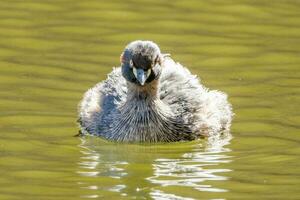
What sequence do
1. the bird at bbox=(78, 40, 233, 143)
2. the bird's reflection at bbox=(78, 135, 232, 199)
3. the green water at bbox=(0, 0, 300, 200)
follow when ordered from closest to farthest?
the bird's reflection at bbox=(78, 135, 232, 199)
the green water at bbox=(0, 0, 300, 200)
the bird at bbox=(78, 40, 233, 143)

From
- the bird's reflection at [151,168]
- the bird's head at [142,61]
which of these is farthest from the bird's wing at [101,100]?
the bird's head at [142,61]

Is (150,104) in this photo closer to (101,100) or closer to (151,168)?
(101,100)

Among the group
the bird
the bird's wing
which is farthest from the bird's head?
the bird's wing

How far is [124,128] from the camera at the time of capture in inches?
480

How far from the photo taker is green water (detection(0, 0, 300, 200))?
1016cm

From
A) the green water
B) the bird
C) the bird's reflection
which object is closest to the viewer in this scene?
the bird's reflection

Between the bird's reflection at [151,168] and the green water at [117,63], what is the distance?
0.01 m

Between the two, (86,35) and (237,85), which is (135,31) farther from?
(237,85)

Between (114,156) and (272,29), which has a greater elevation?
(272,29)

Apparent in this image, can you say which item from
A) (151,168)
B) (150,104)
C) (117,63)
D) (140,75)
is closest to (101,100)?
(150,104)

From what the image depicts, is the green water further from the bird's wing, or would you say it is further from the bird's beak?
the bird's beak

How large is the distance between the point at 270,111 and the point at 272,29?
2641mm

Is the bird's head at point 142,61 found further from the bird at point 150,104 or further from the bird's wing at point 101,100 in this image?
the bird's wing at point 101,100

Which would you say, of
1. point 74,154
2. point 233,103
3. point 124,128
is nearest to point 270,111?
point 233,103
